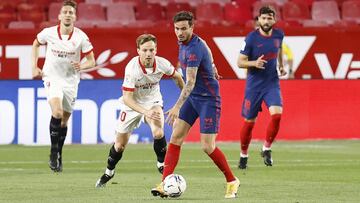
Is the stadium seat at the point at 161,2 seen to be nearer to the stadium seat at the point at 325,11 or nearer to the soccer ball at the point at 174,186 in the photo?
the stadium seat at the point at 325,11

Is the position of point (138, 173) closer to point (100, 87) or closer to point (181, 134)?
point (181, 134)

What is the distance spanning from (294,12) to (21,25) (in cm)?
585

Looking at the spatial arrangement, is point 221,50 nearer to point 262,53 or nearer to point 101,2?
point 101,2

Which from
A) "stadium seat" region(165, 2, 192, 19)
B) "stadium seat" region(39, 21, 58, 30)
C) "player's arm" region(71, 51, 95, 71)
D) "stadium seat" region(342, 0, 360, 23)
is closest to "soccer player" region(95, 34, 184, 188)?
"player's arm" region(71, 51, 95, 71)

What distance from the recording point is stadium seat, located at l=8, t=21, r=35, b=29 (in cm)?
2231

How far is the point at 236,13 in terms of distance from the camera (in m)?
24.2

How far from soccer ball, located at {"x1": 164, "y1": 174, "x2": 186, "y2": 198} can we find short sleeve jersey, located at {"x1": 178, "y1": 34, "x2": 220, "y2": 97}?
1.01 metres

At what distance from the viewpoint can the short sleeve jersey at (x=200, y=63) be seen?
37.3 ft

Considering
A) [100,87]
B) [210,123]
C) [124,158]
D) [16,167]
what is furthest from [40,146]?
[210,123]

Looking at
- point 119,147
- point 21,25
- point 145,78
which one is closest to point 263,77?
point 145,78

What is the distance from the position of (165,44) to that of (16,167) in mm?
6230

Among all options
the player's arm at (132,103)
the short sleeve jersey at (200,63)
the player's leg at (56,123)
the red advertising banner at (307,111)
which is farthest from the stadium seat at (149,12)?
the short sleeve jersey at (200,63)

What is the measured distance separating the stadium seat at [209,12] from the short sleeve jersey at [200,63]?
39.7ft

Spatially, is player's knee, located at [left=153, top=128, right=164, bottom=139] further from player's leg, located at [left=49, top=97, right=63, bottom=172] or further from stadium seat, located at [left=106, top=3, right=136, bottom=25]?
stadium seat, located at [left=106, top=3, right=136, bottom=25]
